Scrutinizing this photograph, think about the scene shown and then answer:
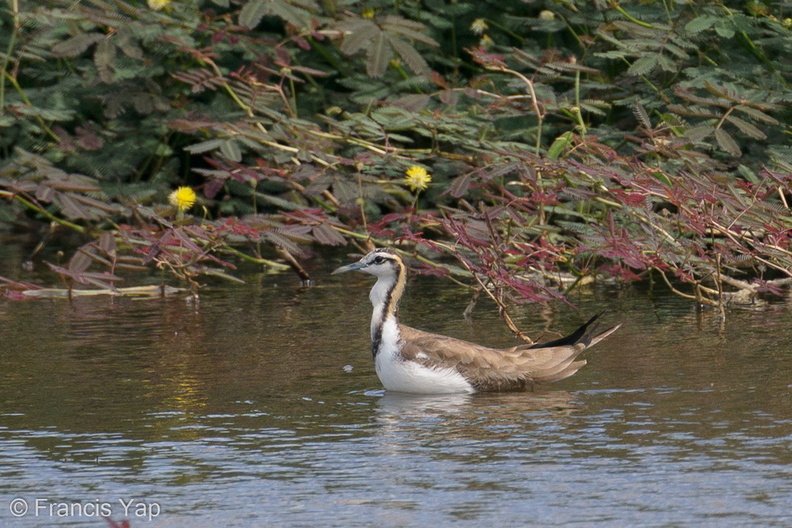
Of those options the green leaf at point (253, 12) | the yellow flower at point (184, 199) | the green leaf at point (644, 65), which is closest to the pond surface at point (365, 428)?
the yellow flower at point (184, 199)

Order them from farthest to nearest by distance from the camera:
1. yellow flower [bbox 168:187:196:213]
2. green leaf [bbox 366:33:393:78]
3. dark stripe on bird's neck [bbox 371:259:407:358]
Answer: green leaf [bbox 366:33:393:78] → yellow flower [bbox 168:187:196:213] → dark stripe on bird's neck [bbox 371:259:407:358]

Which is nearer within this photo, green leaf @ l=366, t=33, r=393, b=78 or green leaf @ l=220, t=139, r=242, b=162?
green leaf @ l=220, t=139, r=242, b=162

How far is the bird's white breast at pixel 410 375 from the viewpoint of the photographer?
28.5 ft

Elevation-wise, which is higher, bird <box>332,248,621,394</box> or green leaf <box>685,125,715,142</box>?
green leaf <box>685,125,715,142</box>

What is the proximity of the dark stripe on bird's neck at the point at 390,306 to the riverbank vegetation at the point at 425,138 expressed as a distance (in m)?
1.17

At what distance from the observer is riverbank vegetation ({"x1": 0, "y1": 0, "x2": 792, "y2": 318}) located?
11391 mm

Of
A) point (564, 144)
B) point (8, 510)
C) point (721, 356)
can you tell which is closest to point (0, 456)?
point (8, 510)

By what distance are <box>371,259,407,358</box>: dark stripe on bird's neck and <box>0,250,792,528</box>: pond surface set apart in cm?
33

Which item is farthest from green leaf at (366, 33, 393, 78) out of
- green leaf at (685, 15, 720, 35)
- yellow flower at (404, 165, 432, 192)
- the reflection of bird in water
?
the reflection of bird in water

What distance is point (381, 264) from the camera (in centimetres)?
934

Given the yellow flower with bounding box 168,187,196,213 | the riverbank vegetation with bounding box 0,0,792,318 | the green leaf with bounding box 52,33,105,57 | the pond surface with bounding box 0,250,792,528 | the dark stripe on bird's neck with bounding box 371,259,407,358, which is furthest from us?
the green leaf with bounding box 52,33,105,57

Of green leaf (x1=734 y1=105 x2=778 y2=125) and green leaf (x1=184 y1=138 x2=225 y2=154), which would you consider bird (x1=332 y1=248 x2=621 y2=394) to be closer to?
green leaf (x1=734 y1=105 x2=778 y2=125)

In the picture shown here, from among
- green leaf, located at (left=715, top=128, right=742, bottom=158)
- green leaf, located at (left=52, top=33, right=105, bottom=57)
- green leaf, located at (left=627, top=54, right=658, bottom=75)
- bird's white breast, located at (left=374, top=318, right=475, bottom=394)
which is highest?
green leaf, located at (left=52, top=33, right=105, bottom=57)

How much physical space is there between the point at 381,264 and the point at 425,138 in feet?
20.1
